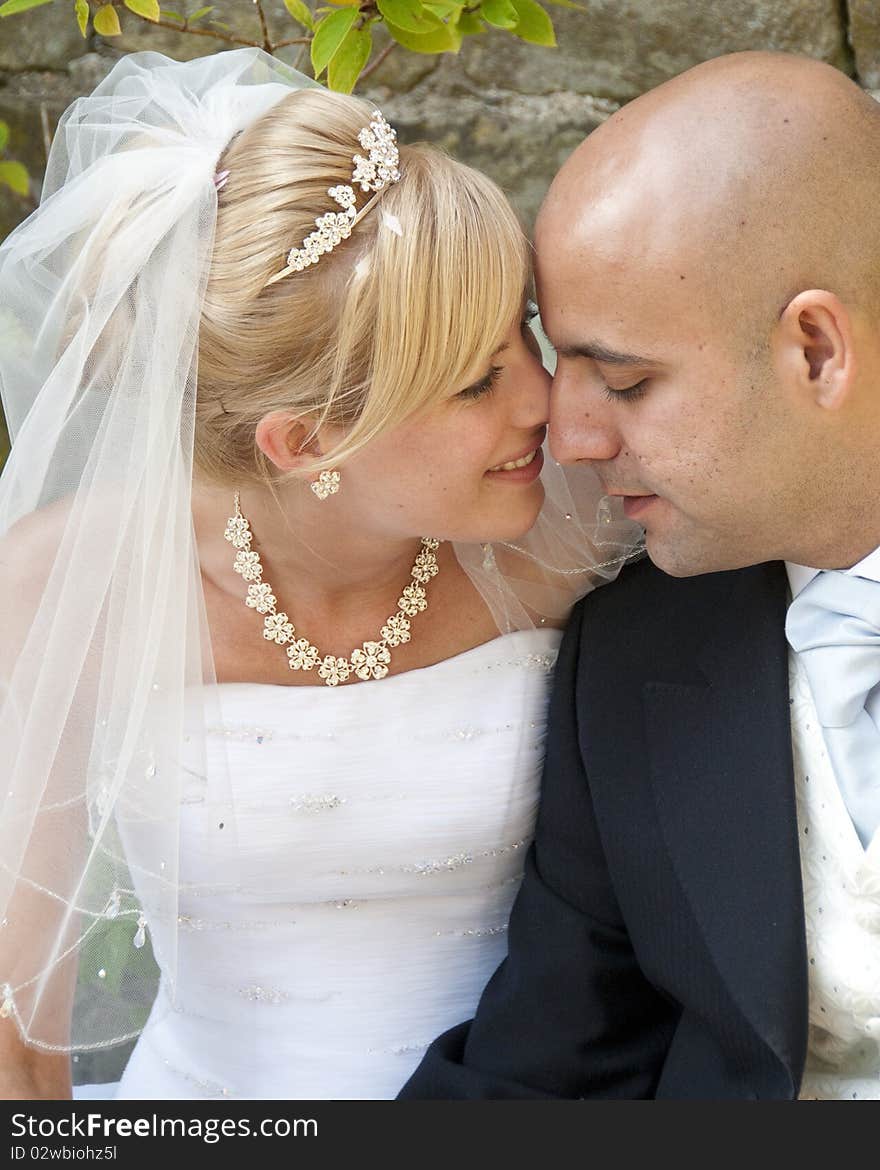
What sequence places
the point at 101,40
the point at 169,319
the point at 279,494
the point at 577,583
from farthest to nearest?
the point at 101,40 → the point at 577,583 → the point at 279,494 → the point at 169,319

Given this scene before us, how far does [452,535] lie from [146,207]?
2.09ft

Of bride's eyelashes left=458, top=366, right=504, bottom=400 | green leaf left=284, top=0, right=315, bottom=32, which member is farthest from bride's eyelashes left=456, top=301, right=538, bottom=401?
green leaf left=284, top=0, right=315, bottom=32

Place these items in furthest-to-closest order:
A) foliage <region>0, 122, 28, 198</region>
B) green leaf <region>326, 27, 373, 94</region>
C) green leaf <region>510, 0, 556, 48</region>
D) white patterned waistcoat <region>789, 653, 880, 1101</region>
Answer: foliage <region>0, 122, 28, 198</region> → green leaf <region>510, 0, 556, 48</region> → green leaf <region>326, 27, 373, 94</region> → white patterned waistcoat <region>789, 653, 880, 1101</region>

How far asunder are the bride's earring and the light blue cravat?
27.9 inches

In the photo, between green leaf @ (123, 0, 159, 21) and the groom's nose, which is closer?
the groom's nose

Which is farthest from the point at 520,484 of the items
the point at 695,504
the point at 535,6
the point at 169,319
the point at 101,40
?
the point at 101,40

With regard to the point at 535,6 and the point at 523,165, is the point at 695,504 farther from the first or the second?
the point at 523,165

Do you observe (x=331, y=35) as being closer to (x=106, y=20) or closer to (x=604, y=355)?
(x=106, y=20)

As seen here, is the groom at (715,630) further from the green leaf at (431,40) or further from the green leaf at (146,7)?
the green leaf at (146,7)

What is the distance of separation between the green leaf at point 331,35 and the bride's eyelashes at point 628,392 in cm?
69

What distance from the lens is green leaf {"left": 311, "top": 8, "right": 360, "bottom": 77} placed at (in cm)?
208

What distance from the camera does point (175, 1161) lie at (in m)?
1.91

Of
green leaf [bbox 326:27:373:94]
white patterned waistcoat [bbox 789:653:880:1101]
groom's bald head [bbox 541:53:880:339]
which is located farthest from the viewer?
green leaf [bbox 326:27:373:94]

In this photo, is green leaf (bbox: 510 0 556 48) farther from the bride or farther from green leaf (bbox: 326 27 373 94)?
the bride
